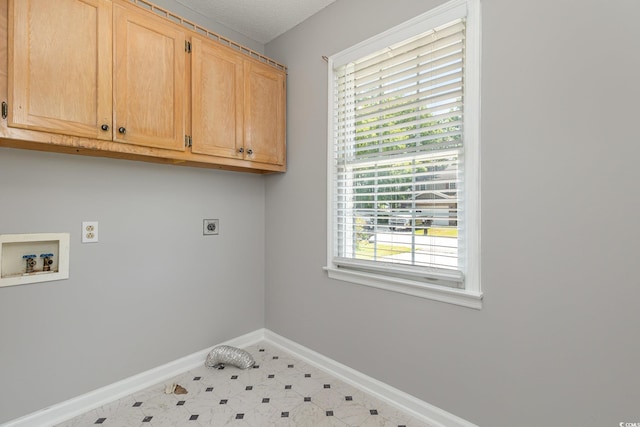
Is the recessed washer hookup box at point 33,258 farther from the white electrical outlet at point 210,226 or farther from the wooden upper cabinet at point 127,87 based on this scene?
the white electrical outlet at point 210,226

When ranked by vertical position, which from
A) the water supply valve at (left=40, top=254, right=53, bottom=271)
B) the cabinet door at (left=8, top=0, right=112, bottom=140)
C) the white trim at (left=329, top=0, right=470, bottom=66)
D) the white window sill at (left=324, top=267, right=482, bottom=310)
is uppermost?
the white trim at (left=329, top=0, right=470, bottom=66)

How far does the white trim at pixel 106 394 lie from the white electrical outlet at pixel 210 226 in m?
A: 0.97

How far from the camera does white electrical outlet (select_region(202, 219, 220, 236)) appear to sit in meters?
2.44

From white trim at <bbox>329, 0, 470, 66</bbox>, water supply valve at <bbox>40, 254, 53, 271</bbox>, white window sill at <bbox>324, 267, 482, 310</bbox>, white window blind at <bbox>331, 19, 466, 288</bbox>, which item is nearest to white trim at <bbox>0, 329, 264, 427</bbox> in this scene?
water supply valve at <bbox>40, 254, 53, 271</bbox>

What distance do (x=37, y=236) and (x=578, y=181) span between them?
9.18ft

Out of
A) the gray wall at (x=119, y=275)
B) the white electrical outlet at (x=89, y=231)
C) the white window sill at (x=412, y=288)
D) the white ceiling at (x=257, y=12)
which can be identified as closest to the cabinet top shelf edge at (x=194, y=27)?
the white ceiling at (x=257, y=12)

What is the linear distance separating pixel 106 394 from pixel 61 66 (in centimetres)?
197

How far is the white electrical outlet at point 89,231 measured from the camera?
1.85 metres

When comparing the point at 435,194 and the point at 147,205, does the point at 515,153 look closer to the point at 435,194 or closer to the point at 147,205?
the point at 435,194

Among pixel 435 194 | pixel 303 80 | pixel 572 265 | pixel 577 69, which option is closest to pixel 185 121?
pixel 303 80

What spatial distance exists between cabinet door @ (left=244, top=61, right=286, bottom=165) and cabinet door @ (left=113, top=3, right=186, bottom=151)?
0.50 m

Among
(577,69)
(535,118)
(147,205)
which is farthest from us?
(147,205)

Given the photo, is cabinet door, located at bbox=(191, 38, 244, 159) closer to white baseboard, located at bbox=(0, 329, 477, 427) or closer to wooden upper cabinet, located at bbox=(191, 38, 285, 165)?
wooden upper cabinet, located at bbox=(191, 38, 285, 165)

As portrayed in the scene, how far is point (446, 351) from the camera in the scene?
1.68 meters
